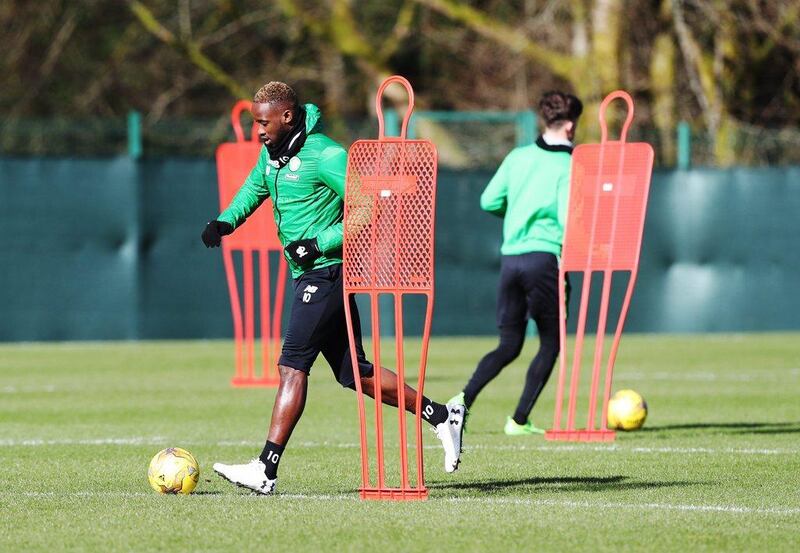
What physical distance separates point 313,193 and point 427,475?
193cm

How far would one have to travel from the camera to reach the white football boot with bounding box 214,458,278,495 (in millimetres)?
8367

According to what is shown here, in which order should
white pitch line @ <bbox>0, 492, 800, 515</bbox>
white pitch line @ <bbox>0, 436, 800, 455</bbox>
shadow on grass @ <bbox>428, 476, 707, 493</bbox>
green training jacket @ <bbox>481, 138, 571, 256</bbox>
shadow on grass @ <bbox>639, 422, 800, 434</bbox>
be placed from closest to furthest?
white pitch line @ <bbox>0, 492, 800, 515</bbox> → shadow on grass @ <bbox>428, 476, 707, 493</bbox> → white pitch line @ <bbox>0, 436, 800, 455</bbox> → green training jacket @ <bbox>481, 138, 571, 256</bbox> → shadow on grass @ <bbox>639, 422, 800, 434</bbox>

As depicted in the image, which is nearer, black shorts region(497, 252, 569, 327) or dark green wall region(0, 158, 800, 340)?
black shorts region(497, 252, 569, 327)

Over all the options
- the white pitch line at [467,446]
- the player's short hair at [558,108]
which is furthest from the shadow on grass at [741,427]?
the player's short hair at [558,108]

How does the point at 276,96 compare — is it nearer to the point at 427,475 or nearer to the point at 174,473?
the point at 174,473

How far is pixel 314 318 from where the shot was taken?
27.9 ft

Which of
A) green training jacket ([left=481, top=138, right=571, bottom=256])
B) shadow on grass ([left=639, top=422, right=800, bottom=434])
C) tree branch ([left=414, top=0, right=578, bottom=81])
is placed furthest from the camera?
tree branch ([left=414, top=0, right=578, bottom=81])

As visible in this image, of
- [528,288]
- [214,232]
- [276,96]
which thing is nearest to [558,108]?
[528,288]

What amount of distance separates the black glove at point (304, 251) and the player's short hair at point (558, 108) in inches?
136

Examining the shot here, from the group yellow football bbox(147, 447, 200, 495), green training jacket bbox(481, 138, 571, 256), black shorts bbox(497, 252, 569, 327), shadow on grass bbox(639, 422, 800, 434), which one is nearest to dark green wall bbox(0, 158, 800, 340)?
shadow on grass bbox(639, 422, 800, 434)

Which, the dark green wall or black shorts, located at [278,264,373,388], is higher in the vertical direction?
black shorts, located at [278,264,373,388]

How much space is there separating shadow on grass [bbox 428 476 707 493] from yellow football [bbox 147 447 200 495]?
4.19 feet

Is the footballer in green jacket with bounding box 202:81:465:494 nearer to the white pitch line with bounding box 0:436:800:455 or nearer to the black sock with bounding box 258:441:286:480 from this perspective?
the black sock with bounding box 258:441:286:480

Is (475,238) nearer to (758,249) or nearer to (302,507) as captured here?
(758,249)
